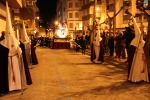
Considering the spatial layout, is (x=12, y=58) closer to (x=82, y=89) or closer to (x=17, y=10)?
(x=82, y=89)

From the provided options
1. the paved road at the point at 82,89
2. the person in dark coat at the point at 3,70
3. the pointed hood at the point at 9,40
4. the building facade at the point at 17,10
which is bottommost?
the paved road at the point at 82,89

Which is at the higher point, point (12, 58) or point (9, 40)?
point (9, 40)

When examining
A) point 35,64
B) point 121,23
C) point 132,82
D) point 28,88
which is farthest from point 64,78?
point 121,23

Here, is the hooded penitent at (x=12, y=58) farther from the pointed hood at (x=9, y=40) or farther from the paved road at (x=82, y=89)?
the paved road at (x=82, y=89)

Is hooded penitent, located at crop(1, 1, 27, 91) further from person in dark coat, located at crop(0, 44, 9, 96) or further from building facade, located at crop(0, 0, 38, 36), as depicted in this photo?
building facade, located at crop(0, 0, 38, 36)

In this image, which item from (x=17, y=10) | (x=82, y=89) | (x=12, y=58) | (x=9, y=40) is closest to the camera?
(x=9, y=40)

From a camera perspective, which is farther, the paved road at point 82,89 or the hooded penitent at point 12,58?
the hooded penitent at point 12,58

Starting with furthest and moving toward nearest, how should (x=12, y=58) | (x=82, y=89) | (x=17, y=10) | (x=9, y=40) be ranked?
(x=17, y=10), (x=82, y=89), (x=12, y=58), (x=9, y=40)

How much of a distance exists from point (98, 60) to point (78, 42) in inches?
481

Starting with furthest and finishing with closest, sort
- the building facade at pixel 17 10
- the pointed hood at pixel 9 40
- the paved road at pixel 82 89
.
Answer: the building facade at pixel 17 10 < the pointed hood at pixel 9 40 < the paved road at pixel 82 89

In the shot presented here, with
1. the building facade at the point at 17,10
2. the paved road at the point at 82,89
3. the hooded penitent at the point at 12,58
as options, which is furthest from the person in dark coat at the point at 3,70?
the building facade at the point at 17,10

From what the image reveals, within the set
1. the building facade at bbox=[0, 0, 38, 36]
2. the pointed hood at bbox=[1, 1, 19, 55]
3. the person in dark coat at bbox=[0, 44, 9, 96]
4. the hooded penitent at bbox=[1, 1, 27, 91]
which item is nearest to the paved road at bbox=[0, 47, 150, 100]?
the person in dark coat at bbox=[0, 44, 9, 96]

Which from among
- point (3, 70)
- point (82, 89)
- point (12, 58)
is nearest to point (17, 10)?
point (12, 58)

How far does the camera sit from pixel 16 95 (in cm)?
765
